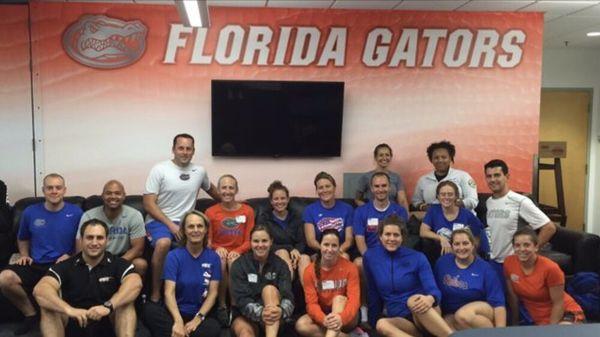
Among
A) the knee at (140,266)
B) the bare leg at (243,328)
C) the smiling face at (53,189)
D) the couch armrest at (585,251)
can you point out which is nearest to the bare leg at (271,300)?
the bare leg at (243,328)

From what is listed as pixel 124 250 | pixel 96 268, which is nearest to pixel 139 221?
pixel 124 250

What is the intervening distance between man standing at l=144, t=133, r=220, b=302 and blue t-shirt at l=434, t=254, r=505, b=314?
2.20 meters

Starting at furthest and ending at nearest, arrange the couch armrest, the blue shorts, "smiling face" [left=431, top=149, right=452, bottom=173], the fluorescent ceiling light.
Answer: "smiling face" [left=431, top=149, right=452, bottom=173] < the couch armrest < the blue shorts < the fluorescent ceiling light

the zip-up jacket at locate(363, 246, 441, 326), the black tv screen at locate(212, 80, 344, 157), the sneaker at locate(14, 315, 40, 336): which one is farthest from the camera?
the black tv screen at locate(212, 80, 344, 157)

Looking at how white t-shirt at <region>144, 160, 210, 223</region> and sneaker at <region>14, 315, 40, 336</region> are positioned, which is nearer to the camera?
sneaker at <region>14, 315, 40, 336</region>

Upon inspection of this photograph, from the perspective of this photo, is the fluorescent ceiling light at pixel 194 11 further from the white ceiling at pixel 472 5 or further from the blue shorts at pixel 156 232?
the blue shorts at pixel 156 232

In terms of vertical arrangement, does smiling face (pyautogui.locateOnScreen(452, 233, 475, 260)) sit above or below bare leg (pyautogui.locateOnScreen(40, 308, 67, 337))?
above

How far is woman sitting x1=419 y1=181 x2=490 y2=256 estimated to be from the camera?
13.7ft

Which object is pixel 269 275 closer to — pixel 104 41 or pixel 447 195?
pixel 447 195

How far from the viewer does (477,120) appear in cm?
561

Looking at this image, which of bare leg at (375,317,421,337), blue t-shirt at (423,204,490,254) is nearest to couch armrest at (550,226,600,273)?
blue t-shirt at (423,204,490,254)

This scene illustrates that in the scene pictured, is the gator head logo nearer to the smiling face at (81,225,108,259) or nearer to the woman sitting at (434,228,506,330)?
the smiling face at (81,225,108,259)

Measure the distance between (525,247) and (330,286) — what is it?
1384 millimetres

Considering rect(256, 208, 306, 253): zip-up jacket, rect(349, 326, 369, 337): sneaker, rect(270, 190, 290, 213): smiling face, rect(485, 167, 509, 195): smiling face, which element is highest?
rect(485, 167, 509, 195): smiling face
